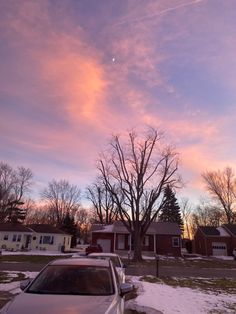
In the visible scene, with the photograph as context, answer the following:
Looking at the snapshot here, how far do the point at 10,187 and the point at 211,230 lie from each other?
4197cm

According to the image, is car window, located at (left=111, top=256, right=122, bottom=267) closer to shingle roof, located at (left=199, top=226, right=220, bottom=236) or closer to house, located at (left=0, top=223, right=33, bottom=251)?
house, located at (left=0, top=223, right=33, bottom=251)

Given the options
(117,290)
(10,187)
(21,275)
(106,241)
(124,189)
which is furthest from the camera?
(10,187)

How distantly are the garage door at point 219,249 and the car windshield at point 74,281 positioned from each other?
48.6 m

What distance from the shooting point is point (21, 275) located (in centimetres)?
1608

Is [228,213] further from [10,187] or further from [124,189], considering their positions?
[10,187]

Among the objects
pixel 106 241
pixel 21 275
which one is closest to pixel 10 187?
pixel 106 241

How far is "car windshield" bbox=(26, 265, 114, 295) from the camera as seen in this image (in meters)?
5.29

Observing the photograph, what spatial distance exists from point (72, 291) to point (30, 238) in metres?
48.8

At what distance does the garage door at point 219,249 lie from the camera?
50.3 metres

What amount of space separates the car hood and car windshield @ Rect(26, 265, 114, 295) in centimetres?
34

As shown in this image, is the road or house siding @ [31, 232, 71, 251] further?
house siding @ [31, 232, 71, 251]

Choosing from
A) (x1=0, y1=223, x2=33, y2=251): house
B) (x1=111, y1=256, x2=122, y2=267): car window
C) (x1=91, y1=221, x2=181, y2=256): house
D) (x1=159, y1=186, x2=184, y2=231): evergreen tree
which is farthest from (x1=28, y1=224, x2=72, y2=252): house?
(x1=111, y1=256, x2=122, y2=267): car window

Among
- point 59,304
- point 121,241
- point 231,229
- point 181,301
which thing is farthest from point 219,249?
point 59,304

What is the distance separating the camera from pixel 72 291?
5250 millimetres
